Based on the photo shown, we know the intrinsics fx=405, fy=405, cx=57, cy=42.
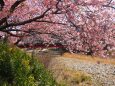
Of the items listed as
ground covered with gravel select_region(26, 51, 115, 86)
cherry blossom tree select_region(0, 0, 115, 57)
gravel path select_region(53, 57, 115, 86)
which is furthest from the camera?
gravel path select_region(53, 57, 115, 86)

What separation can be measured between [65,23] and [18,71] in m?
2.00

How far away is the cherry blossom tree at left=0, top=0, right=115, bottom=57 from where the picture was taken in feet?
34.7

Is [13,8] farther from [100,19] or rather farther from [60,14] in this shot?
[100,19]

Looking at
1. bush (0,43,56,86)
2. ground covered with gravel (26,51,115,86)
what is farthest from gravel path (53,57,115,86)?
bush (0,43,56,86)

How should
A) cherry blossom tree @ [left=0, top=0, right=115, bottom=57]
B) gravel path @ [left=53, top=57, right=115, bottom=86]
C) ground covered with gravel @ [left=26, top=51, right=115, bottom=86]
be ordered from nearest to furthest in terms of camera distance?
cherry blossom tree @ [left=0, top=0, right=115, bottom=57] < ground covered with gravel @ [left=26, top=51, right=115, bottom=86] < gravel path @ [left=53, top=57, right=115, bottom=86]

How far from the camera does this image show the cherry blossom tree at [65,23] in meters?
10.6

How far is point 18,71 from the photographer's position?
11.8 metres

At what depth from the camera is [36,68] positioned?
12750mm

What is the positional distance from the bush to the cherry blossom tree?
653 millimetres

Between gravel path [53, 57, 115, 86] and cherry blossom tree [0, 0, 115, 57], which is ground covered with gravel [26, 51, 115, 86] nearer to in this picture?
gravel path [53, 57, 115, 86]

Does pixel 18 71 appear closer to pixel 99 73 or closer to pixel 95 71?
pixel 99 73

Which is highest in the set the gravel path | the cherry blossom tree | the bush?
the cherry blossom tree

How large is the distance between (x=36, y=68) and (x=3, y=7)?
2.29 m

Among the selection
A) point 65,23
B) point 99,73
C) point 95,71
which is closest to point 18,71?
point 65,23
